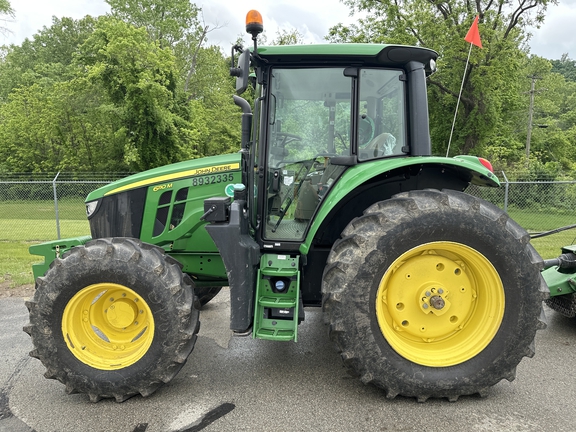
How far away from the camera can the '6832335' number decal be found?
138 inches

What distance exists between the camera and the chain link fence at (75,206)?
33.8ft

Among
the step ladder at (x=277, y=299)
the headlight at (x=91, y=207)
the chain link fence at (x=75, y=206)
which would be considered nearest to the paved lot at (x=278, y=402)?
the step ladder at (x=277, y=299)

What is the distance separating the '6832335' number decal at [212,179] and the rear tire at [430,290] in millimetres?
1235

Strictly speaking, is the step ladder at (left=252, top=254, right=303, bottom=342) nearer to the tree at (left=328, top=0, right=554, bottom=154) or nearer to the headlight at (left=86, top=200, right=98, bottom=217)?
the headlight at (left=86, top=200, right=98, bottom=217)

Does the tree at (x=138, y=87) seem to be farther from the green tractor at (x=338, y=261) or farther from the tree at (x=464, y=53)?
the green tractor at (x=338, y=261)

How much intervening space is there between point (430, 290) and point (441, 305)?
122 mm

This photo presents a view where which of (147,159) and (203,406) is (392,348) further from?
(147,159)

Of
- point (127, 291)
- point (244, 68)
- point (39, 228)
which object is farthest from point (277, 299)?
point (39, 228)

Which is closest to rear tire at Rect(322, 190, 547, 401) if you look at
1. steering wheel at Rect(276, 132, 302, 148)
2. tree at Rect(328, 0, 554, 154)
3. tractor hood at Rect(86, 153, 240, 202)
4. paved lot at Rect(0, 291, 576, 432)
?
paved lot at Rect(0, 291, 576, 432)

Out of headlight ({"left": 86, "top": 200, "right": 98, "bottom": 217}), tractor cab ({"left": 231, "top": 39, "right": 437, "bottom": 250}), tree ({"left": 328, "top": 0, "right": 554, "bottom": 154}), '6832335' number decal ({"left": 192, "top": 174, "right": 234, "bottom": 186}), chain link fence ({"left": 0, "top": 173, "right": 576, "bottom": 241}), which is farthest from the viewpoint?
tree ({"left": 328, "top": 0, "right": 554, "bottom": 154})

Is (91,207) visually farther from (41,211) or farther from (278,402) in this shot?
(41,211)

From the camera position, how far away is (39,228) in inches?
455

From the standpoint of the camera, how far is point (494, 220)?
8.87 feet

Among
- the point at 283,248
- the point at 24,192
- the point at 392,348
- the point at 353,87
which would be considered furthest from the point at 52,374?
the point at 24,192
